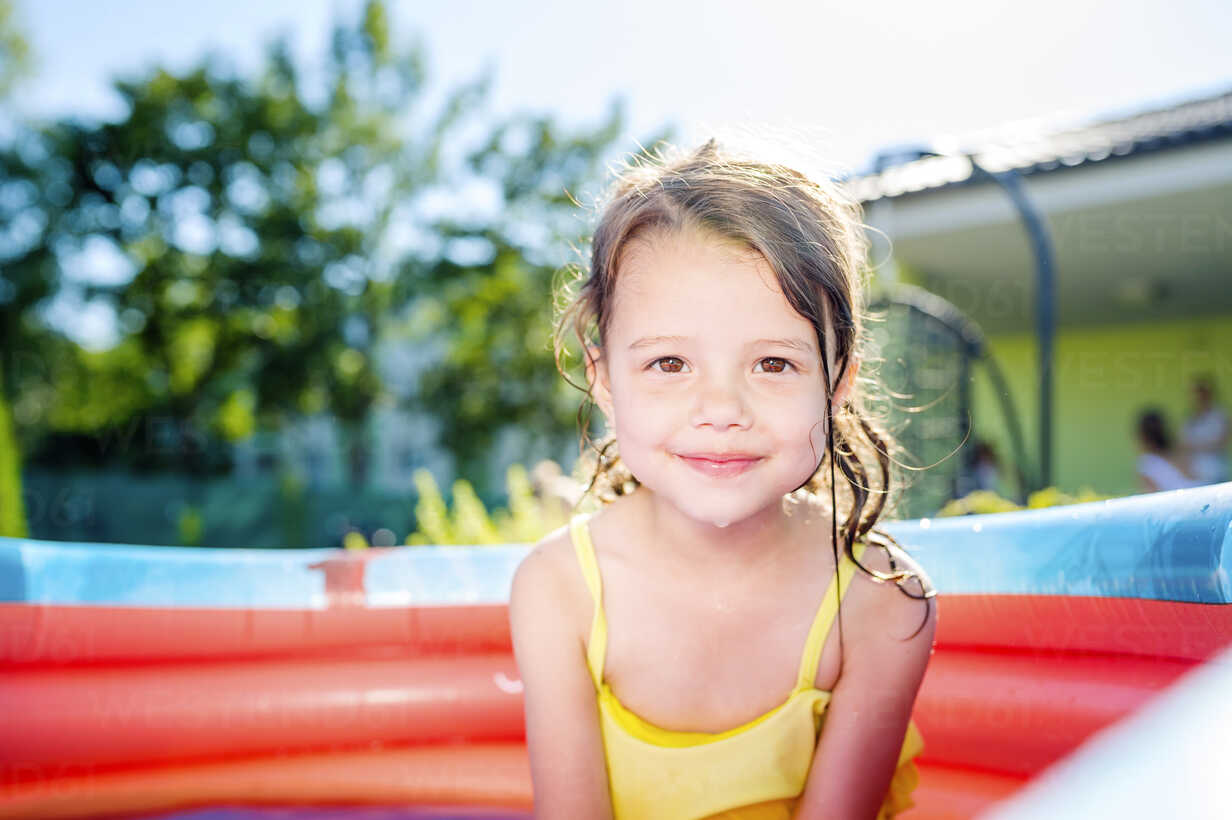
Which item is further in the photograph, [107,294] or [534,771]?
[107,294]

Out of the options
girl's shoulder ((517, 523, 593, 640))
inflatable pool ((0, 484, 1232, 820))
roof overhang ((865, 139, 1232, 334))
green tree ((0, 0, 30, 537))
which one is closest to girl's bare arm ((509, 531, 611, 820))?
girl's shoulder ((517, 523, 593, 640))

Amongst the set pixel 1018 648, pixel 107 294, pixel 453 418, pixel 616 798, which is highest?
pixel 1018 648

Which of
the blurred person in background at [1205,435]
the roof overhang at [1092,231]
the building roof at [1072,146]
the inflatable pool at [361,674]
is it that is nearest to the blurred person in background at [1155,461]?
the blurred person in background at [1205,435]

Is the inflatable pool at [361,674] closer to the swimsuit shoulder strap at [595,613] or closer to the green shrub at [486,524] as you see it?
the swimsuit shoulder strap at [595,613]

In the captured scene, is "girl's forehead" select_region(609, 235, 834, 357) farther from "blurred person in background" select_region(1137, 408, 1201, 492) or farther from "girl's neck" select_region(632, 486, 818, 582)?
"blurred person in background" select_region(1137, 408, 1201, 492)

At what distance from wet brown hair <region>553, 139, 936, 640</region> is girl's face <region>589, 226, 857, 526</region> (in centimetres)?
3

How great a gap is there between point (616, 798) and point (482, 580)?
672 millimetres

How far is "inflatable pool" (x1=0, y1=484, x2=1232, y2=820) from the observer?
1.54 m

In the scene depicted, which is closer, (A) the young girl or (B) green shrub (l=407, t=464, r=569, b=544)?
(A) the young girl

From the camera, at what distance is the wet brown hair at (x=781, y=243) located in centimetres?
127

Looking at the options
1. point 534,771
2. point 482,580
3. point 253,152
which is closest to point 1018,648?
point 534,771

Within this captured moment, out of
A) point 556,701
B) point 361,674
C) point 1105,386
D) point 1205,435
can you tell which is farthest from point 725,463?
point 1105,386

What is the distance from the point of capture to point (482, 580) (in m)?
1.98

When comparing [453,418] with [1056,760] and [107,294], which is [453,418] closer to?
[107,294]
